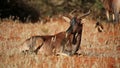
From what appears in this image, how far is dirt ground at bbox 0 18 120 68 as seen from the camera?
3691mm

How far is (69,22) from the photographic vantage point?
3785 mm

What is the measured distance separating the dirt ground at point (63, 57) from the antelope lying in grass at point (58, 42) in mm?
37

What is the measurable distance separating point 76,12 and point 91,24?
15cm

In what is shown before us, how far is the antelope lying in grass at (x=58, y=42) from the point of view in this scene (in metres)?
3.75

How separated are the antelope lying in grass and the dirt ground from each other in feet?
0.12

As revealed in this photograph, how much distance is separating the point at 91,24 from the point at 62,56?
1.13 ft

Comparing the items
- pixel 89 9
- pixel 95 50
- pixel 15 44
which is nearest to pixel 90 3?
pixel 89 9

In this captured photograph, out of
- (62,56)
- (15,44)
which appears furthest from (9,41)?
(62,56)

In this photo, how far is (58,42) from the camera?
3818 mm

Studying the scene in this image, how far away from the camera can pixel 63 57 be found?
3.74m

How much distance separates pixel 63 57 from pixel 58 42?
14 cm

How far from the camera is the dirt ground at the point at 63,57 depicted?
3.69 metres

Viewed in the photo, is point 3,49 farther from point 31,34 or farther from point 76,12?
point 76,12

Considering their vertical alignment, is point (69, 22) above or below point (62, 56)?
above
